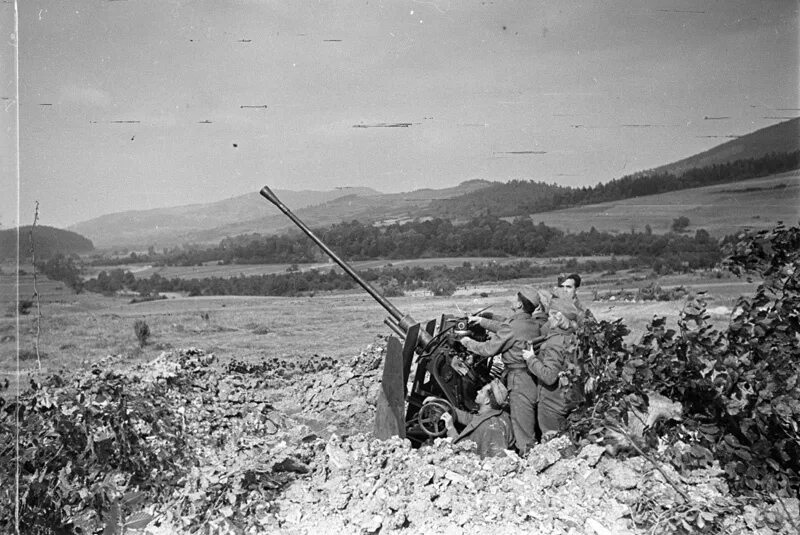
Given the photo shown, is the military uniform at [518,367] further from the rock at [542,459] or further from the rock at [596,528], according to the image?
the rock at [596,528]

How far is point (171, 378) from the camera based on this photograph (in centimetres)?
755

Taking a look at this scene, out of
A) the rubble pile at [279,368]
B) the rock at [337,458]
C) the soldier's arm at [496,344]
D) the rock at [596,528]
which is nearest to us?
the rock at [596,528]

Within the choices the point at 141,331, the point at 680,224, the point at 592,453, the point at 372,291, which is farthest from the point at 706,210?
the point at 141,331

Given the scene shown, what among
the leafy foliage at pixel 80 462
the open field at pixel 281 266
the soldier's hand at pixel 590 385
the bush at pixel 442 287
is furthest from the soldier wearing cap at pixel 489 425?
the open field at pixel 281 266

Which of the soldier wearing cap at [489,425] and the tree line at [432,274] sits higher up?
the tree line at [432,274]

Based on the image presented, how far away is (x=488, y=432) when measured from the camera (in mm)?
5859

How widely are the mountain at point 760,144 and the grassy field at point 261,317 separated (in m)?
1.89

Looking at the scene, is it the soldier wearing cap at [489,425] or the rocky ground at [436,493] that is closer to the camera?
the rocky ground at [436,493]

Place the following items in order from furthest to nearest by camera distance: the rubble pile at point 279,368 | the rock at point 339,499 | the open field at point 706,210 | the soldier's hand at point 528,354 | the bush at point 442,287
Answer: the bush at point 442,287
the open field at point 706,210
the rubble pile at point 279,368
the soldier's hand at point 528,354
the rock at point 339,499

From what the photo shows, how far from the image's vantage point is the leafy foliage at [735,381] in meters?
4.37

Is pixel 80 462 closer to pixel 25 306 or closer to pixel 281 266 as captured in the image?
pixel 25 306

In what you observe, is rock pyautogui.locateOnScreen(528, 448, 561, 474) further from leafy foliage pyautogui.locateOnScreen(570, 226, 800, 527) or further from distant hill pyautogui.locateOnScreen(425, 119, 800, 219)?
distant hill pyautogui.locateOnScreen(425, 119, 800, 219)

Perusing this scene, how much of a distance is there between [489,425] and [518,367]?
64cm

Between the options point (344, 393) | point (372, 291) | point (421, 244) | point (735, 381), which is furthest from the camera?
point (421, 244)
